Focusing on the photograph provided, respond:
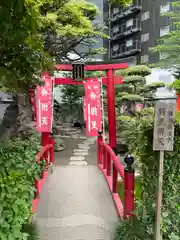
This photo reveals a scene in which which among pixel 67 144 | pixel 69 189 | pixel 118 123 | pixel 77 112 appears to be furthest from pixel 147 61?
pixel 69 189

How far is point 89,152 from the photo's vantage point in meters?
11.8

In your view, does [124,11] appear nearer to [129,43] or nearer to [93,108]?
[129,43]

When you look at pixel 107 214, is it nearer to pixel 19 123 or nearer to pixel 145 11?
pixel 19 123

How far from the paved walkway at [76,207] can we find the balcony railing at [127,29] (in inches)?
541

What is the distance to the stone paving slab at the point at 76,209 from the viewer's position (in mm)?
3781

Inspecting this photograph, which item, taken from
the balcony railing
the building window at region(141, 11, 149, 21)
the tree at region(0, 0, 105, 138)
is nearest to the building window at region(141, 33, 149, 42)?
the balcony railing

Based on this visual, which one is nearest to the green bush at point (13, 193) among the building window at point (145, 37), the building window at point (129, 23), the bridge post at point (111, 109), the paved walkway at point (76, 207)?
the paved walkway at point (76, 207)

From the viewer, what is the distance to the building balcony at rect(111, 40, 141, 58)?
18953 millimetres

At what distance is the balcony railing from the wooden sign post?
1732cm

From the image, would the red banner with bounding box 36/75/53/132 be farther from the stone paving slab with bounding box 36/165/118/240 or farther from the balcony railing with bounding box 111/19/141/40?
the balcony railing with bounding box 111/19/141/40

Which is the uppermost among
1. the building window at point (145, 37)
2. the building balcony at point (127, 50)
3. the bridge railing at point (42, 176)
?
the building window at point (145, 37)

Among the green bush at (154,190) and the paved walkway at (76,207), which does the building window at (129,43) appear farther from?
the green bush at (154,190)

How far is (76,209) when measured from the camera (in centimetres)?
469

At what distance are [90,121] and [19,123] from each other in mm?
3728
